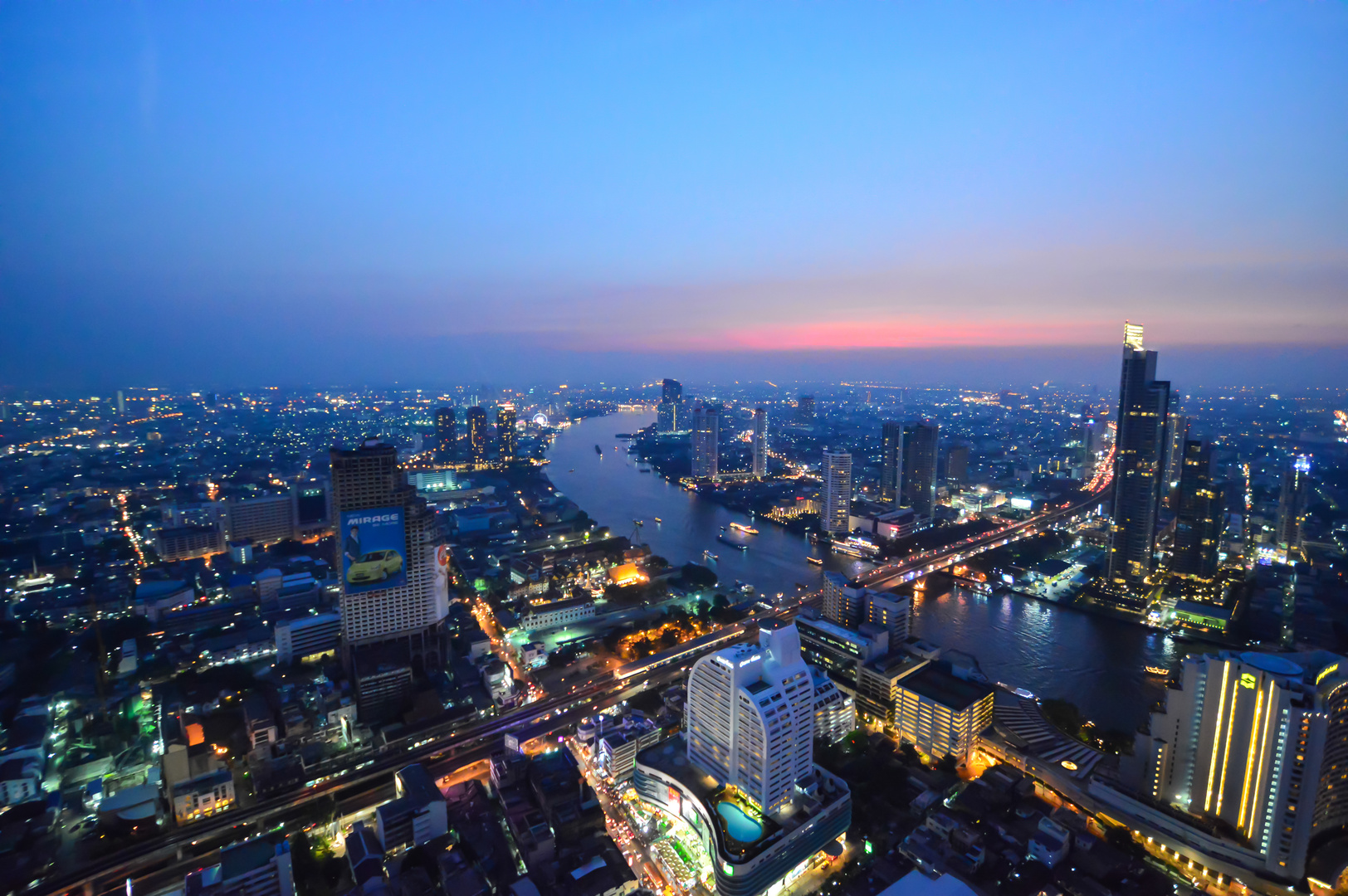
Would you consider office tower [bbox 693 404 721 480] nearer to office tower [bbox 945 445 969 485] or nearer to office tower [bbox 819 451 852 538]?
office tower [bbox 819 451 852 538]

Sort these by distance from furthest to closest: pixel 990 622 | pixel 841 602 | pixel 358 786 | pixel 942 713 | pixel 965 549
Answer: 1. pixel 965 549
2. pixel 990 622
3. pixel 841 602
4. pixel 942 713
5. pixel 358 786

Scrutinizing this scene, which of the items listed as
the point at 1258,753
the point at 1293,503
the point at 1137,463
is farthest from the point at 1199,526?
the point at 1258,753

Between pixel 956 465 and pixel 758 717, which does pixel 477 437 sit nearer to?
pixel 956 465

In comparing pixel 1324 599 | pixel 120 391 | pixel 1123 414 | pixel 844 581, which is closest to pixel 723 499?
pixel 844 581

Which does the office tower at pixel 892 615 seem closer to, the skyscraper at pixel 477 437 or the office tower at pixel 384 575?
the office tower at pixel 384 575

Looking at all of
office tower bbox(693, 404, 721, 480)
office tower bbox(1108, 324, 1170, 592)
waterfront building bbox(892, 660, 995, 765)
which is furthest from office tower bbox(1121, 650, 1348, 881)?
office tower bbox(693, 404, 721, 480)

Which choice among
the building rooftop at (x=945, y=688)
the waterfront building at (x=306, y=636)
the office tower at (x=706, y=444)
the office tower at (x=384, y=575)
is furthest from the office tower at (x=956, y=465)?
the waterfront building at (x=306, y=636)
